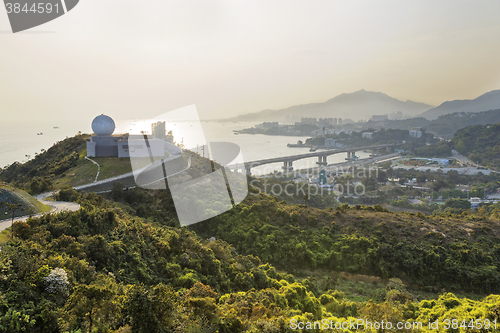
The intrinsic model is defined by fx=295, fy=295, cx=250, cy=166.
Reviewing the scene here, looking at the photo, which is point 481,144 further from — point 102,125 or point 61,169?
point 61,169

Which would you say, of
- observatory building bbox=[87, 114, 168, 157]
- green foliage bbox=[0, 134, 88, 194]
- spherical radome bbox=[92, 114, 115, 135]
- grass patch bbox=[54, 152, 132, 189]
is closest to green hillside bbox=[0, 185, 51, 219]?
grass patch bbox=[54, 152, 132, 189]

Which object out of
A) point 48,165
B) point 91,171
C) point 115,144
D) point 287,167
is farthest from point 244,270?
point 287,167

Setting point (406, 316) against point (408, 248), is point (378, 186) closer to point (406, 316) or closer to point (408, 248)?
point (408, 248)

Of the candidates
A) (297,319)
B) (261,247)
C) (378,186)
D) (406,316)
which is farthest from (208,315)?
(378,186)

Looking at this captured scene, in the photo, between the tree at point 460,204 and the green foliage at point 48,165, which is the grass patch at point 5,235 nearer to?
the green foliage at point 48,165

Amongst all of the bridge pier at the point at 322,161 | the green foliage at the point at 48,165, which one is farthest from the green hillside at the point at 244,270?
the bridge pier at the point at 322,161

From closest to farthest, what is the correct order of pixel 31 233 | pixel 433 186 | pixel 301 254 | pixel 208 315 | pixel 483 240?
pixel 208 315 → pixel 31 233 → pixel 301 254 → pixel 483 240 → pixel 433 186

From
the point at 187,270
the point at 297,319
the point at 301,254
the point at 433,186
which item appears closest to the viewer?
the point at 297,319
